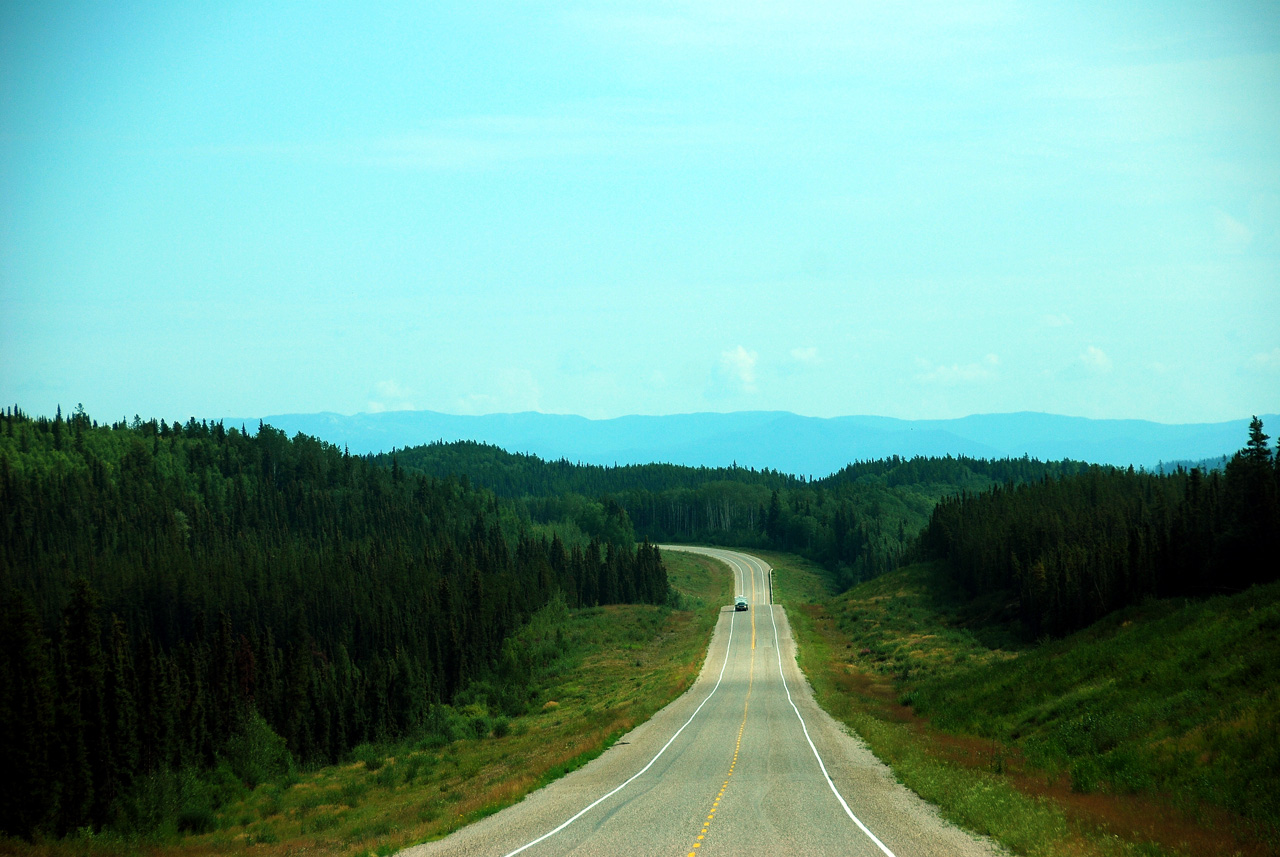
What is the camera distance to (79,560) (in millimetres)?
143000

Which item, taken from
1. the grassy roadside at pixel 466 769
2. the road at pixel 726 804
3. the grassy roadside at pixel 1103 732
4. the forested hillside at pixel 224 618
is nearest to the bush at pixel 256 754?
the forested hillside at pixel 224 618

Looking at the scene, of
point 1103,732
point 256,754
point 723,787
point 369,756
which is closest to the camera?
point 723,787

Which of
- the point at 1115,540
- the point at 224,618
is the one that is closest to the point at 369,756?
the point at 224,618

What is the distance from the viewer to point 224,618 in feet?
308

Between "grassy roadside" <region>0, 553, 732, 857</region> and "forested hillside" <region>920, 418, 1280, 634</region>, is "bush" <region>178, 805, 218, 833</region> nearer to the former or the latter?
"grassy roadside" <region>0, 553, 732, 857</region>

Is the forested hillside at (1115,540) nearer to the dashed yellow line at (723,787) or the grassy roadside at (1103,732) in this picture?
the grassy roadside at (1103,732)

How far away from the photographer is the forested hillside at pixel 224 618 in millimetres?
54531

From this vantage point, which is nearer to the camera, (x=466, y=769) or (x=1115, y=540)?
(x=466, y=769)

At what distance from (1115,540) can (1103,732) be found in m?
57.5

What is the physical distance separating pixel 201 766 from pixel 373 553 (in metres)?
84.4

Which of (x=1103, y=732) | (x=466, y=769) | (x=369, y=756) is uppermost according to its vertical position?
(x=1103, y=732)

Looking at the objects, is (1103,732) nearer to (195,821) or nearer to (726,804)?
(726,804)

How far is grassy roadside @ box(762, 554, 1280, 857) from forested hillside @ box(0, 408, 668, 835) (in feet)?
130

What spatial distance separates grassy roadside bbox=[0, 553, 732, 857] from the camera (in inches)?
1083
